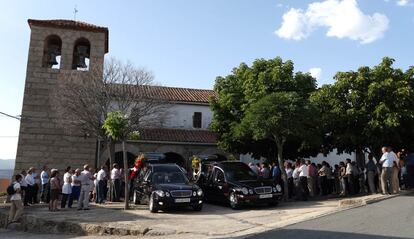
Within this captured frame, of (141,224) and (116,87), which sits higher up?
(116,87)

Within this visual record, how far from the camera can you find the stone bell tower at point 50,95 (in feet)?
82.6

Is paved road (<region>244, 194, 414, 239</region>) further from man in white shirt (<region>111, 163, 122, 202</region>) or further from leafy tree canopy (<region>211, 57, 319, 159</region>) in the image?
man in white shirt (<region>111, 163, 122, 202</region>)

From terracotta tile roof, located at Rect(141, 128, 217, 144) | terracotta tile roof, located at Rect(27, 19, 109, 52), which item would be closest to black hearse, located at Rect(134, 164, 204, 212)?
terracotta tile roof, located at Rect(27, 19, 109, 52)

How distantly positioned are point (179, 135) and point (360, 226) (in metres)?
21.8

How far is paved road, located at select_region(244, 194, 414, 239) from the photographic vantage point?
30.6 ft

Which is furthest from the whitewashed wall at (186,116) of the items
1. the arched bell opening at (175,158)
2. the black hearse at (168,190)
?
the black hearse at (168,190)

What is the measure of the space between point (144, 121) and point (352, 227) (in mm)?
16762

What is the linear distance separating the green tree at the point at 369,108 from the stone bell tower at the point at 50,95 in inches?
508

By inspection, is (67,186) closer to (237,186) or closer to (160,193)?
(160,193)

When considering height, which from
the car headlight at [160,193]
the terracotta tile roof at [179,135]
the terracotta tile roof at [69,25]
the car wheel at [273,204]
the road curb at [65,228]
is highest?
the terracotta tile roof at [69,25]

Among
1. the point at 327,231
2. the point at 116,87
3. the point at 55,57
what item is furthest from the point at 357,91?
the point at 55,57

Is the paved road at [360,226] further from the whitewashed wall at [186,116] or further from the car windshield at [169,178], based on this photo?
the whitewashed wall at [186,116]

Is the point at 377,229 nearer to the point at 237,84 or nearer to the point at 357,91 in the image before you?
the point at 357,91

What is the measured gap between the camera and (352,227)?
406 inches
